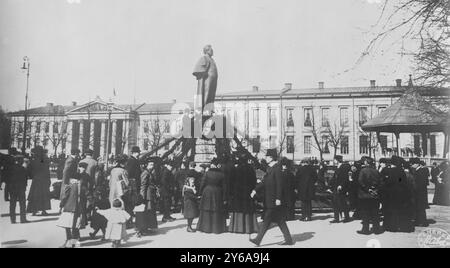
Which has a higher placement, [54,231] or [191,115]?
[191,115]

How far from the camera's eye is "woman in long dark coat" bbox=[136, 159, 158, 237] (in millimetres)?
8578

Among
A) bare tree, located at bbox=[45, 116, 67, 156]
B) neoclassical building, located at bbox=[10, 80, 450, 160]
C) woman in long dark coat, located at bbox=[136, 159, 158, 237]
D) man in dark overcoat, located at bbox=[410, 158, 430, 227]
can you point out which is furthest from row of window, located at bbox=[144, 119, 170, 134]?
woman in long dark coat, located at bbox=[136, 159, 158, 237]

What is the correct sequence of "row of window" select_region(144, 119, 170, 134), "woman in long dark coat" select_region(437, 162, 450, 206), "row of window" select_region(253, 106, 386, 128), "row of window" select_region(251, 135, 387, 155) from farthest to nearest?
"row of window" select_region(144, 119, 170, 134)
"row of window" select_region(253, 106, 386, 128)
"row of window" select_region(251, 135, 387, 155)
"woman in long dark coat" select_region(437, 162, 450, 206)

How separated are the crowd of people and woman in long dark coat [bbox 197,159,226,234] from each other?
2cm

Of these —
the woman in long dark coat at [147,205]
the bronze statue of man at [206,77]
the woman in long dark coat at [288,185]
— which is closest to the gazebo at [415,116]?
the woman in long dark coat at [288,185]

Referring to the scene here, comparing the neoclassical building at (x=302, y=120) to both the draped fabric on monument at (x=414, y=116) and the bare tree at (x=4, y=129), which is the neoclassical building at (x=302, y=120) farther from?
the bare tree at (x=4, y=129)

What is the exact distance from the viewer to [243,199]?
8453 mm

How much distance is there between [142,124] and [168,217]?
44.2 meters

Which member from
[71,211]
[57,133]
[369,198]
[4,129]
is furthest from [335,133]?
[71,211]

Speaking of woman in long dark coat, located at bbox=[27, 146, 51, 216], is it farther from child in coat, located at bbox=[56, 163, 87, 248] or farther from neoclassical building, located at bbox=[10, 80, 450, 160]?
neoclassical building, located at bbox=[10, 80, 450, 160]

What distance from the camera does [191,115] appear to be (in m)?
12.3

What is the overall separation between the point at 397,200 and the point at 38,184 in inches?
392

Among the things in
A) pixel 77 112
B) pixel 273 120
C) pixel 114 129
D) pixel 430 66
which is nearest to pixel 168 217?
pixel 430 66
